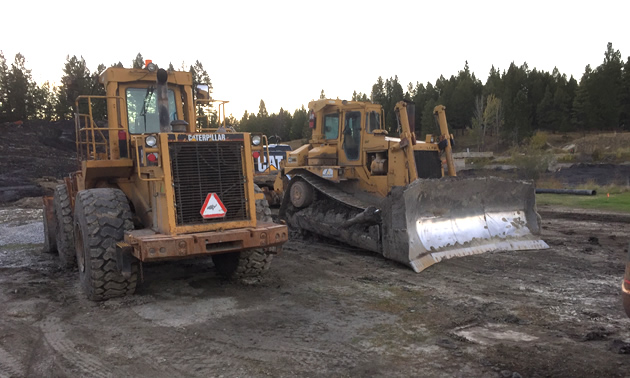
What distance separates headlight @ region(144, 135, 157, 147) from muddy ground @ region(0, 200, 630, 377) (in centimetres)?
186

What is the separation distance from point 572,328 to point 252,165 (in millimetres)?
3932

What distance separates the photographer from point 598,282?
6.71 m

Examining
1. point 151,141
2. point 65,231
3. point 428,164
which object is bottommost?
point 65,231

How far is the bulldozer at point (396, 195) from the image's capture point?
8.05m

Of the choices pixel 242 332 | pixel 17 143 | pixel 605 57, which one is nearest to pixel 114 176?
pixel 242 332

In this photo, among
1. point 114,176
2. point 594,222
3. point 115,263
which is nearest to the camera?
point 115,263

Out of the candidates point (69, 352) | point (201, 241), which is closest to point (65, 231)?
point (201, 241)

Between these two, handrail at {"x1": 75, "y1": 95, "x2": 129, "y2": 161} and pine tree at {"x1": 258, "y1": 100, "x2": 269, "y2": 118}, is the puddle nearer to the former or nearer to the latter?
handrail at {"x1": 75, "y1": 95, "x2": 129, "y2": 161}

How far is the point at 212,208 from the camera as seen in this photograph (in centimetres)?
602

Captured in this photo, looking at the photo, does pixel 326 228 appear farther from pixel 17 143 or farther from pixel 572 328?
pixel 17 143

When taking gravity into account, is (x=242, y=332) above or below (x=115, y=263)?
below

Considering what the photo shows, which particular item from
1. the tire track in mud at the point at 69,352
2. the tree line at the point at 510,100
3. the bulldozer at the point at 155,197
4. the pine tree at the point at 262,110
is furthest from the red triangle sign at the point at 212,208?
the pine tree at the point at 262,110

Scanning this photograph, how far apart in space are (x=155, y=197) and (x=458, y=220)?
16.6 feet

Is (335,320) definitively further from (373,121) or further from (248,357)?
(373,121)
